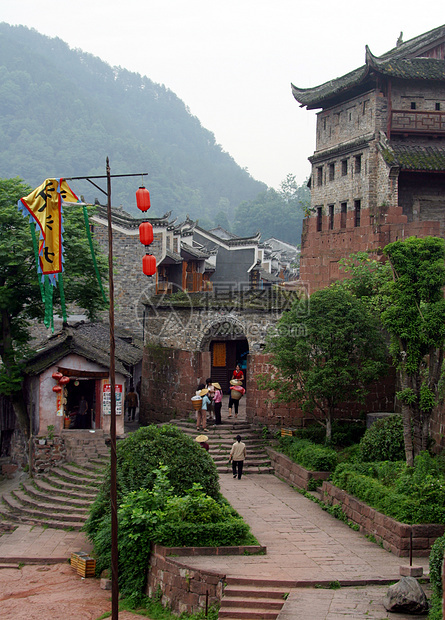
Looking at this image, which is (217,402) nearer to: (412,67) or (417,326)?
(417,326)

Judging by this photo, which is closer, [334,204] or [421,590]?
[421,590]

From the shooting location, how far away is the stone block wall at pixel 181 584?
11875 mm

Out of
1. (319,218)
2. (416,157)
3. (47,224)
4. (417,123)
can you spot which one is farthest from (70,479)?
(417,123)

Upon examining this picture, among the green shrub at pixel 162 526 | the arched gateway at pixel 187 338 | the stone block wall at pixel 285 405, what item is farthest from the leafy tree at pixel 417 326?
the arched gateway at pixel 187 338

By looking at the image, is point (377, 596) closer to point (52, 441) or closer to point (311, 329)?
point (311, 329)

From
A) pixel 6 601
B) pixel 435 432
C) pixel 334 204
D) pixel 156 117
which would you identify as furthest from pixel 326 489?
pixel 156 117

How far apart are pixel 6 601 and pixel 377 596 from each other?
21.7 ft

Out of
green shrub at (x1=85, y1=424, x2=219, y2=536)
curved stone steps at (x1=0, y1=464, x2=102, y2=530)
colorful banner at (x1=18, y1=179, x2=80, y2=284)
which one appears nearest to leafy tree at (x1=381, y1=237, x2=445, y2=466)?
green shrub at (x1=85, y1=424, x2=219, y2=536)

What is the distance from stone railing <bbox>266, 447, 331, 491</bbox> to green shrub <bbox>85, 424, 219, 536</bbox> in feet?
12.1

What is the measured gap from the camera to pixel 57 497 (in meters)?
18.6

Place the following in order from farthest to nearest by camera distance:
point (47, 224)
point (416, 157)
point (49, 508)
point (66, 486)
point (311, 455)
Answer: point (416, 157) → point (66, 486) → point (311, 455) → point (49, 508) → point (47, 224)

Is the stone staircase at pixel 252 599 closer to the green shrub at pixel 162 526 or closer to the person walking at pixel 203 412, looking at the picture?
the green shrub at pixel 162 526

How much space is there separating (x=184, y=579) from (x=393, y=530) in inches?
150

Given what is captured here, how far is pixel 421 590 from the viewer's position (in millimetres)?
10672
